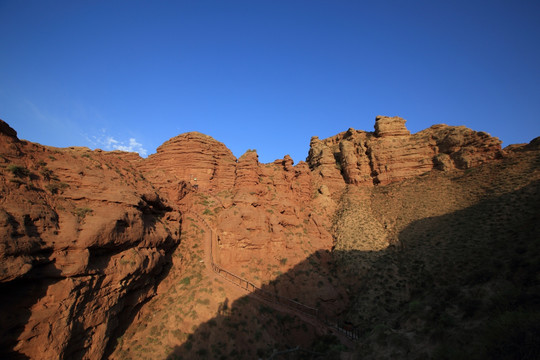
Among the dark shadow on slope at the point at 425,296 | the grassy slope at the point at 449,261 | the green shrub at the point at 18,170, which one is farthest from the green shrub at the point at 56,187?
the grassy slope at the point at 449,261

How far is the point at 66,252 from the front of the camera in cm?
1385

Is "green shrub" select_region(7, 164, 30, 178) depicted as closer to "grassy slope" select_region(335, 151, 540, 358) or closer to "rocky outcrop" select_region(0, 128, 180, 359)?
"rocky outcrop" select_region(0, 128, 180, 359)

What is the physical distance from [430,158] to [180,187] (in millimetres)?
43705

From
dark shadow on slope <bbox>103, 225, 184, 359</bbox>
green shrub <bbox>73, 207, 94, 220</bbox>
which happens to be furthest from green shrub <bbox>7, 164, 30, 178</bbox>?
dark shadow on slope <bbox>103, 225, 184, 359</bbox>

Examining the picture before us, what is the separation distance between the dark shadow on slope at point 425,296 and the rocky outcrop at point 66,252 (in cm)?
644

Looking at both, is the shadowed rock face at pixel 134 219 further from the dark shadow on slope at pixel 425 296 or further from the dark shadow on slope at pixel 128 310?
the dark shadow on slope at pixel 425 296

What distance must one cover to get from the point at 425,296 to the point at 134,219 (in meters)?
24.9

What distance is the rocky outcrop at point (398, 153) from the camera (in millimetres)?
37688

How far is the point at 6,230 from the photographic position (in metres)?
11.1

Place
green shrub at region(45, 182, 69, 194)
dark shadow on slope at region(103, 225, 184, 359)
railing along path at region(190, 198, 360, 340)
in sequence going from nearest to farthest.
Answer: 1. green shrub at region(45, 182, 69, 194)
2. dark shadow on slope at region(103, 225, 184, 359)
3. railing along path at region(190, 198, 360, 340)

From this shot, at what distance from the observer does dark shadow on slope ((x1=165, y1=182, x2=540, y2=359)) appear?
1131 cm

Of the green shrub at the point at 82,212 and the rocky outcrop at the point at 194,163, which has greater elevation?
the rocky outcrop at the point at 194,163

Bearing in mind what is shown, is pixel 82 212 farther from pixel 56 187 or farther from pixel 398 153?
pixel 398 153

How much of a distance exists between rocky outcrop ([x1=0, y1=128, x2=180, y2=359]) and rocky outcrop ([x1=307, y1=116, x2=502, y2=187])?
37490 millimetres
